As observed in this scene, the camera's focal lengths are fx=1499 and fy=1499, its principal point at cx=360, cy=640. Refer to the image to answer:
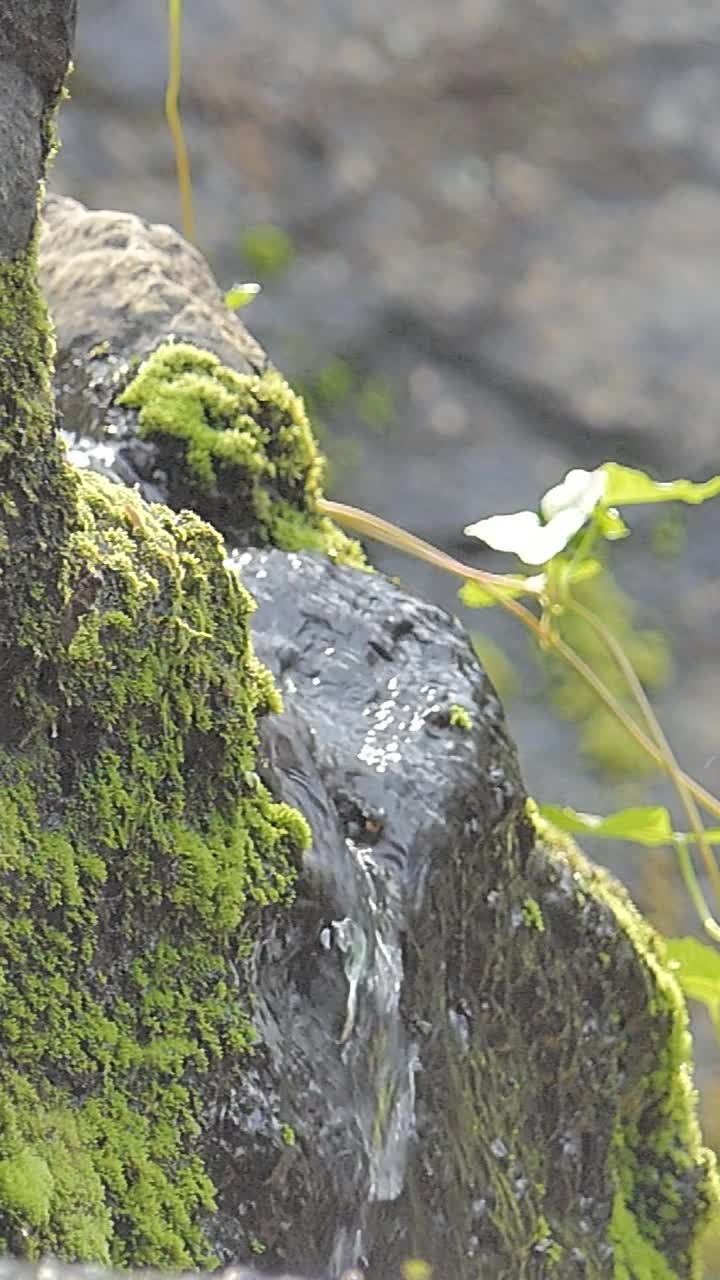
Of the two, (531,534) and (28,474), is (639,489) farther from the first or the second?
(28,474)

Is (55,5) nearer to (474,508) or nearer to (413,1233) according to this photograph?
(413,1233)

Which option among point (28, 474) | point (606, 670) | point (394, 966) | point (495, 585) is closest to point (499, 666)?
point (606, 670)

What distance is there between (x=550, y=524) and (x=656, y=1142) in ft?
2.61

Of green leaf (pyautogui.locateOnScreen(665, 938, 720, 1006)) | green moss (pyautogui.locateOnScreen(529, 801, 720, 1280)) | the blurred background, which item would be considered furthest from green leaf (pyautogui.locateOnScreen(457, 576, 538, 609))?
the blurred background

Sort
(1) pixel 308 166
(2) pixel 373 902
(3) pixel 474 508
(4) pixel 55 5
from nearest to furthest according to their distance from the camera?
1. (4) pixel 55 5
2. (2) pixel 373 902
3. (3) pixel 474 508
4. (1) pixel 308 166

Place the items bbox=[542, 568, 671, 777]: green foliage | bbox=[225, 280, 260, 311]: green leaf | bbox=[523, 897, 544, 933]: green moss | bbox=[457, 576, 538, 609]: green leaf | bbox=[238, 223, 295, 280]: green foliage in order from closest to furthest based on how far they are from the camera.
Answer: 1. bbox=[523, 897, 544, 933]: green moss
2. bbox=[457, 576, 538, 609]: green leaf
3. bbox=[225, 280, 260, 311]: green leaf
4. bbox=[542, 568, 671, 777]: green foliage
5. bbox=[238, 223, 295, 280]: green foliage

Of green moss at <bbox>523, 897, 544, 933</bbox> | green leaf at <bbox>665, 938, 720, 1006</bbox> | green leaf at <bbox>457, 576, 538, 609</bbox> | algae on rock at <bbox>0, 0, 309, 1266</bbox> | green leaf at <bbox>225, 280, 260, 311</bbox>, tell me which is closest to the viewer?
algae on rock at <bbox>0, 0, 309, 1266</bbox>

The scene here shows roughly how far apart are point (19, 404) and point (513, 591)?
0.85 m

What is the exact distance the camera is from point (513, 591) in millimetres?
1630

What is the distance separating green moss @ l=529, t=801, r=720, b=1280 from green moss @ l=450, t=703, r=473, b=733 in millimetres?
301

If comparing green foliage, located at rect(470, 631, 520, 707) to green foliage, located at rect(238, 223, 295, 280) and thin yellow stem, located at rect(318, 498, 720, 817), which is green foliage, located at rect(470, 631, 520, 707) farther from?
thin yellow stem, located at rect(318, 498, 720, 817)

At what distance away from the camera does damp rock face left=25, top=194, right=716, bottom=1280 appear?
1.09 metres

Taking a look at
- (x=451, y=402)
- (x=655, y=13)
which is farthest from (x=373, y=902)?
(x=655, y=13)

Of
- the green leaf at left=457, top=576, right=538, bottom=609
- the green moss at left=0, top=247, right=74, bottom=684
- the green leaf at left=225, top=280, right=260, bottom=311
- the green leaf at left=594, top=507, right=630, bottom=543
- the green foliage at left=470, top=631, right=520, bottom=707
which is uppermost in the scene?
the green moss at left=0, top=247, right=74, bottom=684
